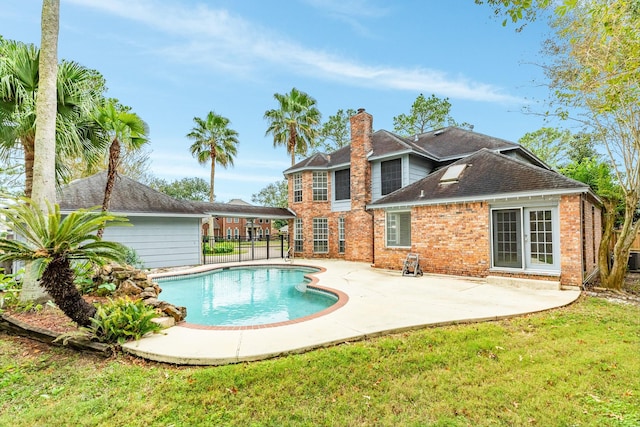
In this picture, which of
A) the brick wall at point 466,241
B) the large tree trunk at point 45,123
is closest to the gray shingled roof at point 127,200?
Answer: the large tree trunk at point 45,123

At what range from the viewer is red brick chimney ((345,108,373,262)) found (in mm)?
14844

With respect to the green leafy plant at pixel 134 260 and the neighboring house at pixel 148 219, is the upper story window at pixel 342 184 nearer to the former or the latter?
the neighboring house at pixel 148 219

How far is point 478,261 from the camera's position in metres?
9.53

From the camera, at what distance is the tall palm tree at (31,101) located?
6016 millimetres

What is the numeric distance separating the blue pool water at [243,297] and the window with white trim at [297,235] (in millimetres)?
4326

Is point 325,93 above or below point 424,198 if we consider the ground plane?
→ above

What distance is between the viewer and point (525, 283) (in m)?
8.33

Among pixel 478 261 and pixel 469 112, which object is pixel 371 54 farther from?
pixel 469 112

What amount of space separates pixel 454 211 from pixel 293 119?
54.3 feet

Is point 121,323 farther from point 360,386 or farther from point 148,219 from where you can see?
point 148,219

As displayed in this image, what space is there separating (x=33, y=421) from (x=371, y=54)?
17341mm

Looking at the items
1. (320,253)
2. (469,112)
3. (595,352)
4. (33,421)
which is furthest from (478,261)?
(469,112)

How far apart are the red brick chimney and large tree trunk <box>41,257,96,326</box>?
469 inches

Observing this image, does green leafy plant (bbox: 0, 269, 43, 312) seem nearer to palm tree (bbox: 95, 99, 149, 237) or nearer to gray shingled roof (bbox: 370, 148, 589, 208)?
palm tree (bbox: 95, 99, 149, 237)
